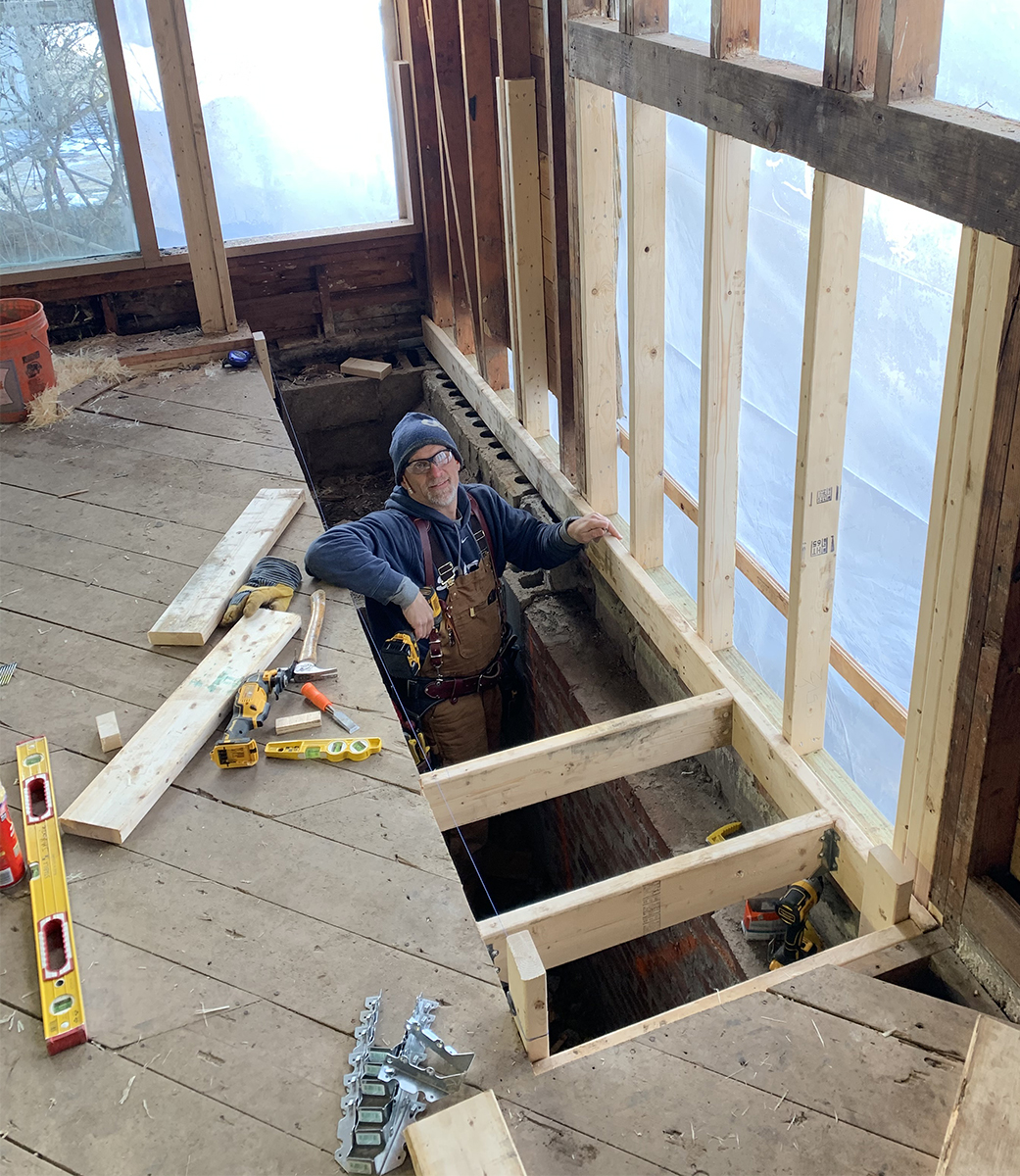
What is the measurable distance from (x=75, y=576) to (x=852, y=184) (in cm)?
261

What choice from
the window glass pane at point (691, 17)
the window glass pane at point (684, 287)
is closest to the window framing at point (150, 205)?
the window glass pane at point (684, 287)

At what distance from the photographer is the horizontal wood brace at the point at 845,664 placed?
324cm

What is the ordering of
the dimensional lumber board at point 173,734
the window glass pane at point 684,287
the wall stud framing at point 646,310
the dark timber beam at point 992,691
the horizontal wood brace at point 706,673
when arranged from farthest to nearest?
the window glass pane at point 684,287, the wall stud framing at point 646,310, the horizontal wood brace at point 706,673, the dimensional lumber board at point 173,734, the dark timber beam at point 992,691

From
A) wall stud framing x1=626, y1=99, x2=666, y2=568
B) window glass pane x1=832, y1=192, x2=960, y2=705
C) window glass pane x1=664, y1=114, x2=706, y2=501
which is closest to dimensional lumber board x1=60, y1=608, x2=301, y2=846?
wall stud framing x1=626, y1=99, x2=666, y2=568

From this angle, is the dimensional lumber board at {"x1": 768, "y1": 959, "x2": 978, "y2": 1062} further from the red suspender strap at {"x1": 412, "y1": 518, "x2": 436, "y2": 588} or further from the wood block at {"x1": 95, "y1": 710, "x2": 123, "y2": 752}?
the red suspender strap at {"x1": 412, "y1": 518, "x2": 436, "y2": 588}

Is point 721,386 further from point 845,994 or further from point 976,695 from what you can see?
point 845,994

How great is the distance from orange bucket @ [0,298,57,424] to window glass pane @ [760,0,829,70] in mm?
3142

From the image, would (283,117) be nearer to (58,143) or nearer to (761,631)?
(58,143)

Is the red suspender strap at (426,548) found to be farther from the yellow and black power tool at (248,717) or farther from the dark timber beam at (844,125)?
the dark timber beam at (844,125)

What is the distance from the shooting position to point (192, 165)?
194 inches

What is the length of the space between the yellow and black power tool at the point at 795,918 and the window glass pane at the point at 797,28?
222 centimetres

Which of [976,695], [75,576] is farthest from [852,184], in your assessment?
[75,576]

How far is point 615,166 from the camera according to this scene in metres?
3.37

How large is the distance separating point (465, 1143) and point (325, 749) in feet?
3.56
